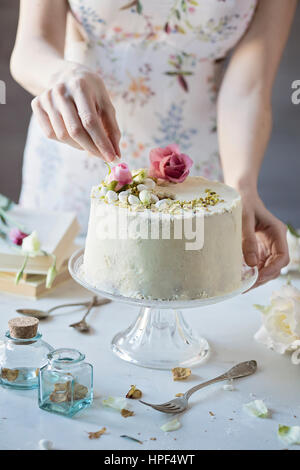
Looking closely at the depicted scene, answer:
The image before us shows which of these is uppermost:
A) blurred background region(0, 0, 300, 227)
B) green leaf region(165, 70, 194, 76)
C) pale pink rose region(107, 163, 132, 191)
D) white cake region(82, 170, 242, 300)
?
green leaf region(165, 70, 194, 76)

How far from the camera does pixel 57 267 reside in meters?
1.54

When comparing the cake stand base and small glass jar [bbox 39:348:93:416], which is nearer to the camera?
small glass jar [bbox 39:348:93:416]

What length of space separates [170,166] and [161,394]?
45 centimetres

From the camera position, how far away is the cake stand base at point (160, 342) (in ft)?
4.16

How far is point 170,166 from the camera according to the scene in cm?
130

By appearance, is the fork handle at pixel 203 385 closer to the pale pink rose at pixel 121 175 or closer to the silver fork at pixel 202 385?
the silver fork at pixel 202 385

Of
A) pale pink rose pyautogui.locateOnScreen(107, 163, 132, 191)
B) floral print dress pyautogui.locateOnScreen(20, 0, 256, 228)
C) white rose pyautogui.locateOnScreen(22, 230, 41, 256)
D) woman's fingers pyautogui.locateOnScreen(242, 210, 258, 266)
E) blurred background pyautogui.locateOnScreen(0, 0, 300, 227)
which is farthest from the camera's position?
blurred background pyautogui.locateOnScreen(0, 0, 300, 227)

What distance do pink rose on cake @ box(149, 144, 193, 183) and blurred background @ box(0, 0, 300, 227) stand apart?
7.81ft

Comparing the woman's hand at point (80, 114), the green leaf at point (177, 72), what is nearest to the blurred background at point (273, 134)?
the green leaf at point (177, 72)

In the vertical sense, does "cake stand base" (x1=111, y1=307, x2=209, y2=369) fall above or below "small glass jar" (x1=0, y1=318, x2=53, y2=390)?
below

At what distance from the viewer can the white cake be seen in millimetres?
1167

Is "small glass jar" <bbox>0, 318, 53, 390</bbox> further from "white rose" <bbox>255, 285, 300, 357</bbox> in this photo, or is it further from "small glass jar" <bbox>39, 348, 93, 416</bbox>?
"white rose" <bbox>255, 285, 300, 357</bbox>

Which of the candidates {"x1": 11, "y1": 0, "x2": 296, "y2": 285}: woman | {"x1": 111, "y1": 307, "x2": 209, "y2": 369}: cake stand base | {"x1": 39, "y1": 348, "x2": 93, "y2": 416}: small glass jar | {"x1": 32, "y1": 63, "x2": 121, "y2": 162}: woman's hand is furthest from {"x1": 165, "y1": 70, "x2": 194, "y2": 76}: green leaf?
{"x1": 39, "y1": 348, "x2": 93, "y2": 416}: small glass jar

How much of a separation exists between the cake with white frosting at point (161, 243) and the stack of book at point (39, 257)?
295mm
